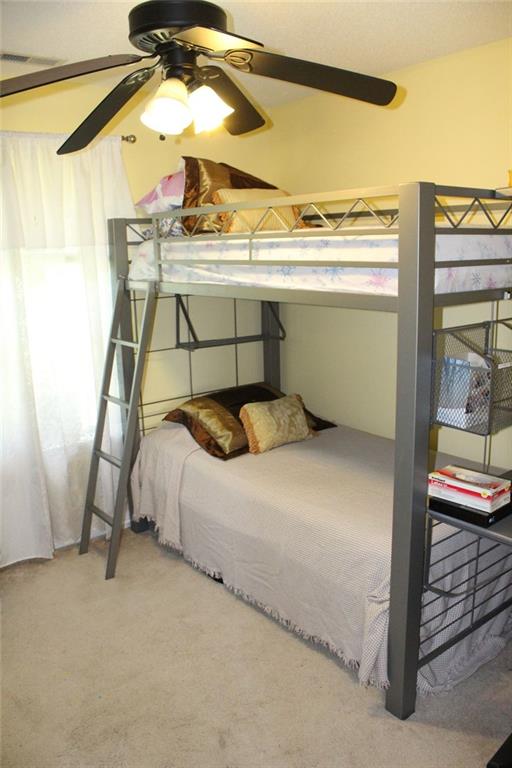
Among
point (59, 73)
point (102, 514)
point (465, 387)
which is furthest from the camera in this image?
point (102, 514)

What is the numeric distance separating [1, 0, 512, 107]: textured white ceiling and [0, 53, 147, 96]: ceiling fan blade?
0.46 meters

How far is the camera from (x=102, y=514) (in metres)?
3.47

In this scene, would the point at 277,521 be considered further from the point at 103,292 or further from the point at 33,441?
the point at 103,292

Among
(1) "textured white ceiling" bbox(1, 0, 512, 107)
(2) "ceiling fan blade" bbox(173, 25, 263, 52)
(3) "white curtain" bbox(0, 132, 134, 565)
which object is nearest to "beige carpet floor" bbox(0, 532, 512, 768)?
(3) "white curtain" bbox(0, 132, 134, 565)

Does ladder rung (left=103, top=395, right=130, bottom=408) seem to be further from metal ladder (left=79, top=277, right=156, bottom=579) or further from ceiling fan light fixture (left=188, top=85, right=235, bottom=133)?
ceiling fan light fixture (left=188, top=85, right=235, bottom=133)

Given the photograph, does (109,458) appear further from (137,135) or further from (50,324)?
(137,135)

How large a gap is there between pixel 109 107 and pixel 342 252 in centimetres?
95

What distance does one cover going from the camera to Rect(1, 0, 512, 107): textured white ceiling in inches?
88.0

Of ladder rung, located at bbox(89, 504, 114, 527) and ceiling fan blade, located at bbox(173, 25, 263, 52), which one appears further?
ladder rung, located at bbox(89, 504, 114, 527)

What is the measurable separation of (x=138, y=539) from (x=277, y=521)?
127 cm

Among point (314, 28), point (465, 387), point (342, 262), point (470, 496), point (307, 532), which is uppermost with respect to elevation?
point (314, 28)

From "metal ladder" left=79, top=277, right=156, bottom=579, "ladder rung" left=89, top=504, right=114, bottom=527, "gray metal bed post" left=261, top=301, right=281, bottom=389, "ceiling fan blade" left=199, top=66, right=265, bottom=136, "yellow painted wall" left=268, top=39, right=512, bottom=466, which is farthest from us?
"gray metal bed post" left=261, top=301, right=281, bottom=389

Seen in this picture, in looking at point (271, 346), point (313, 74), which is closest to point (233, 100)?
point (313, 74)

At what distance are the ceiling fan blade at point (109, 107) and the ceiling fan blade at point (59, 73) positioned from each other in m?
0.08
